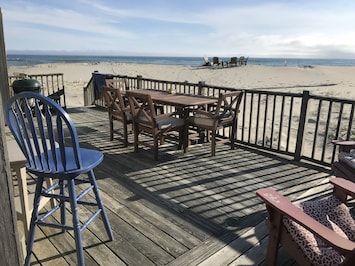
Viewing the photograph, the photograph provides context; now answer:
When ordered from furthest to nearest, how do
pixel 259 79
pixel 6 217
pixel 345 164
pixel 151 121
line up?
pixel 259 79 < pixel 151 121 < pixel 345 164 < pixel 6 217

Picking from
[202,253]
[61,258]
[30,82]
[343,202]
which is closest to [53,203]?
[61,258]

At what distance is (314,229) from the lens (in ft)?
4.09

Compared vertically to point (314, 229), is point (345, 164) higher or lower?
lower

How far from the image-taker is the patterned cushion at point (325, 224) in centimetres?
139

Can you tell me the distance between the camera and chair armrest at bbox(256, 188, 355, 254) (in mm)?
1146

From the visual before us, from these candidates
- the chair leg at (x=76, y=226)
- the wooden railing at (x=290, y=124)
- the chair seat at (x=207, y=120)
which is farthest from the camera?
the chair seat at (x=207, y=120)

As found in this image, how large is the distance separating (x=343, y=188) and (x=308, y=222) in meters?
0.58

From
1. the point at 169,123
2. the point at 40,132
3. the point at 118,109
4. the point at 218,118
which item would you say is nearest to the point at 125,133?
the point at 118,109

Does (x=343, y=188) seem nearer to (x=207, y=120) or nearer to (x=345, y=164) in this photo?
(x=345, y=164)

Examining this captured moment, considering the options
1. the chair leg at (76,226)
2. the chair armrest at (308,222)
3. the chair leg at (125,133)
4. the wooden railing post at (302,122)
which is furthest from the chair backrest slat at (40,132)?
the wooden railing post at (302,122)

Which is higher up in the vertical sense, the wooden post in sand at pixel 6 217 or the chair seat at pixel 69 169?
the wooden post in sand at pixel 6 217

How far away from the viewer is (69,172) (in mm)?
1586

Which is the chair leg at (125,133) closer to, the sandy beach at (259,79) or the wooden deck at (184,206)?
the wooden deck at (184,206)

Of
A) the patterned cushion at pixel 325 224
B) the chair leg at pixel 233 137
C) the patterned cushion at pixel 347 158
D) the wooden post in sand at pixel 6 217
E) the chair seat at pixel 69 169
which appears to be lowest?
the chair leg at pixel 233 137
